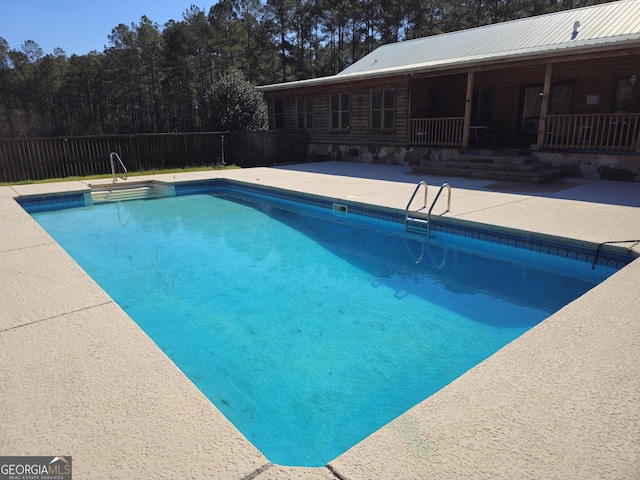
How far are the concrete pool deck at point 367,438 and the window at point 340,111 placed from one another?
1362cm

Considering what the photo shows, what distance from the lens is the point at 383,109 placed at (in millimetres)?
14703

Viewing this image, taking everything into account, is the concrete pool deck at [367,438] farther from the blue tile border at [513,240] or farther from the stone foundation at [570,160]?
the stone foundation at [570,160]

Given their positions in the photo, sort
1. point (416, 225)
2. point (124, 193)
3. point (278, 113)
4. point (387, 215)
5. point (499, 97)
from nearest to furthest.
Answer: point (416, 225), point (387, 215), point (124, 193), point (499, 97), point (278, 113)

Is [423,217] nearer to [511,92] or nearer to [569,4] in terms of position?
[511,92]

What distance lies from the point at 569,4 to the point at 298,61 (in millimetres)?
22812

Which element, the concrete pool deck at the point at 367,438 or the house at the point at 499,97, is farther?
the house at the point at 499,97

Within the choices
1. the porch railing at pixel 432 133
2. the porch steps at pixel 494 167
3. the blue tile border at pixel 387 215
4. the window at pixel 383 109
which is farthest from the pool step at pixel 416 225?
the window at pixel 383 109

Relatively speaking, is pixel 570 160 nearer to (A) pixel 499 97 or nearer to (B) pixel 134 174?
(A) pixel 499 97

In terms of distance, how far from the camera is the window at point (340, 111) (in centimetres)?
1616

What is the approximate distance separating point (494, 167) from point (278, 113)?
11.5 meters

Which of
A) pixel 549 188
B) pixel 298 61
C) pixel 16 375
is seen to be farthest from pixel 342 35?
pixel 16 375

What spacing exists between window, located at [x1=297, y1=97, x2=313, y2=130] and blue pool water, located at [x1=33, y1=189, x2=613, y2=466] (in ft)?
35.3

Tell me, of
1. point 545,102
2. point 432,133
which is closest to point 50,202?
point 432,133

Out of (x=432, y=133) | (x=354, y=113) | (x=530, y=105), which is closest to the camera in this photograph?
(x=530, y=105)
